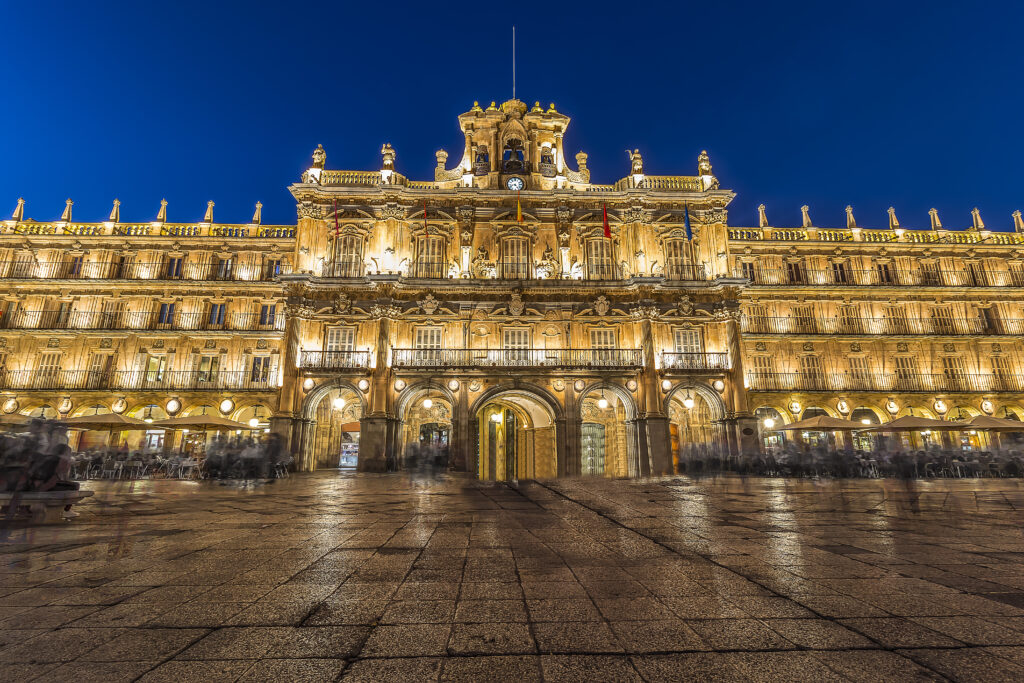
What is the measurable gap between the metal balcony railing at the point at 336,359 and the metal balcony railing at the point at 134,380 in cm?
333

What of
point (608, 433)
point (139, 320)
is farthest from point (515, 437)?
point (139, 320)

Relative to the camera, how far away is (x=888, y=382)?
2709 centimetres

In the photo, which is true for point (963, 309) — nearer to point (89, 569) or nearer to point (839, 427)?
point (839, 427)

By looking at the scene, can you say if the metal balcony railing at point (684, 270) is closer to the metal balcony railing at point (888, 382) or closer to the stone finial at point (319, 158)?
the metal balcony railing at point (888, 382)

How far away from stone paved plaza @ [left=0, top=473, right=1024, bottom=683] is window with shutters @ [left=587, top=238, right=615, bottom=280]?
20.3 metres

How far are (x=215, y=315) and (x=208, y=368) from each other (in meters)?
3.00

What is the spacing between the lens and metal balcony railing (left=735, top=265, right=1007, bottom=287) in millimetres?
29000

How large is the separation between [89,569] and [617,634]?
385 centimetres

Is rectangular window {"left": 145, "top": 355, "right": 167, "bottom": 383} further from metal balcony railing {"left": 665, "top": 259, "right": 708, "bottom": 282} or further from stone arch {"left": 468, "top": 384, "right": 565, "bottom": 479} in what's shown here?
metal balcony railing {"left": 665, "top": 259, "right": 708, "bottom": 282}

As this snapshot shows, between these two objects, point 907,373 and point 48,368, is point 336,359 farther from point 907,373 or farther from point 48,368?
point 907,373

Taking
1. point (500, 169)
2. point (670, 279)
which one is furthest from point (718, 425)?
point (500, 169)

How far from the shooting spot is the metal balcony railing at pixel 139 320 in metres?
26.8

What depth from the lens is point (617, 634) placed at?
242cm

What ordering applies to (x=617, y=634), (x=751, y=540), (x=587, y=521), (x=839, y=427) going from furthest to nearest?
(x=839, y=427) < (x=587, y=521) < (x=751, y=540) < (x=617, y=634)
